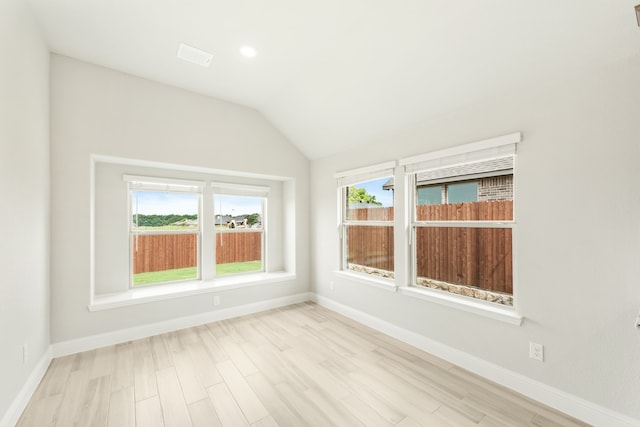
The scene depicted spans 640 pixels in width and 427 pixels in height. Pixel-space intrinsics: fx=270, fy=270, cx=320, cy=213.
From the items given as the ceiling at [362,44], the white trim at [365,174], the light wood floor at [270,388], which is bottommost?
the light wood floor at [270,388]

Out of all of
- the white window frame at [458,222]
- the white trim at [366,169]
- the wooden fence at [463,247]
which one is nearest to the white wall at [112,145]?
the white trim at [366,169]

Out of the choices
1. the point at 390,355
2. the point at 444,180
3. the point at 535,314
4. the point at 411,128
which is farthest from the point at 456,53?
the point at 390,355

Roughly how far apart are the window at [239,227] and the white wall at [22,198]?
1.94m

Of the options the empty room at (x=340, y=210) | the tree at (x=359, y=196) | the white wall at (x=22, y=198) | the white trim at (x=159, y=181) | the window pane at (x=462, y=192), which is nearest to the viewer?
the white wall at (x=22, y=198)

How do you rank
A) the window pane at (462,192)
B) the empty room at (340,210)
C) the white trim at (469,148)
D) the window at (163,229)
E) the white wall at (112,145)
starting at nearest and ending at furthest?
the empty room at (340,210)
the white trim at (469,148)
the window pane at (462,192)
the white wall at (112,145)
the window at (163,229)

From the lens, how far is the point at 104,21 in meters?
2.32

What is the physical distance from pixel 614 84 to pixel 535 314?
1.69m

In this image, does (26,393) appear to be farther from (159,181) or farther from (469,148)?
(469,148)

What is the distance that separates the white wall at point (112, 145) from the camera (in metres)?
2.73

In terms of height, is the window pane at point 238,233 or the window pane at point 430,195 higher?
the window pane at point 430,195

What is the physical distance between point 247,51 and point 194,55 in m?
0.56

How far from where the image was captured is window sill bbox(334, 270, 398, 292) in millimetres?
3250

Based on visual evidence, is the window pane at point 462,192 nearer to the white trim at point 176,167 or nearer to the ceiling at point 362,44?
the ceiling at point 362,44

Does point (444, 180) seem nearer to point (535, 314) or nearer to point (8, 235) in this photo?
point (535, 314)
